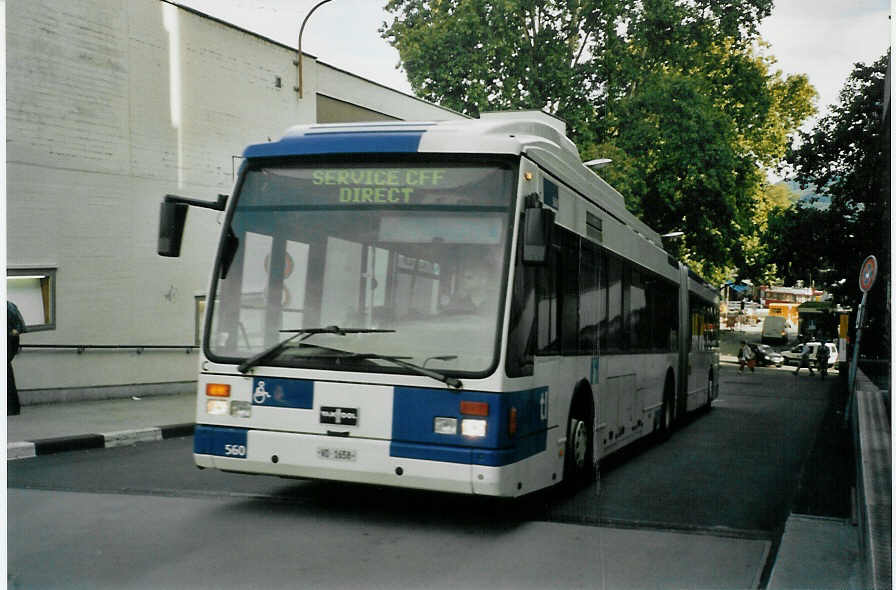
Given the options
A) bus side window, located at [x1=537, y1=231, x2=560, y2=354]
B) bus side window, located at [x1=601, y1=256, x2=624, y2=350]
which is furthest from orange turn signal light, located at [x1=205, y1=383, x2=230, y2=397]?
bus side window, located at [x1=601, y1=256, x2=624, y2=350]

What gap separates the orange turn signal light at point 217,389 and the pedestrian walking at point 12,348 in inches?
274

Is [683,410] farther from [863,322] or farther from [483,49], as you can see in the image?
[483,49]

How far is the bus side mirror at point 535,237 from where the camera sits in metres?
6.22

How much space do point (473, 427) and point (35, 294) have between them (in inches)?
415

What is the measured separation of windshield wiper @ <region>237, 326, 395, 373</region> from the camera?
6.48m

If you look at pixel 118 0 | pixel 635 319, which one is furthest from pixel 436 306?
pixel 118 0

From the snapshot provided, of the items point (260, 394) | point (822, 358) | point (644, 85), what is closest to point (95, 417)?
point (260, 394)

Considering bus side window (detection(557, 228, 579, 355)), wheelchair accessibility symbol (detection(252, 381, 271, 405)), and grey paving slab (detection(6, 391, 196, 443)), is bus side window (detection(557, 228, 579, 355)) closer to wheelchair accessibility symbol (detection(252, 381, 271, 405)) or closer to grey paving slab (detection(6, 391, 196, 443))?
wheelchair accessibility symbol (detection(252, 381, 271, 405))

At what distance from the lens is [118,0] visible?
15.7 m

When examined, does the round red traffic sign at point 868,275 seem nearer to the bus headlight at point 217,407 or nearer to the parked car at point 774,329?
the bus headlight at point 217,407

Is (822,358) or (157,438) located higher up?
(822,358)

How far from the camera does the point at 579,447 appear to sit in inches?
317

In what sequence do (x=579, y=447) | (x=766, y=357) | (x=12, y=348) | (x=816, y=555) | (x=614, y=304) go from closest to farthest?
(x=816, y=555) < (x=579, y=447) < (x=614, y=304) < (x=12, y=348) < (x=766, y=357)

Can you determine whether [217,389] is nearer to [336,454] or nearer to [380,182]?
[336,454]
